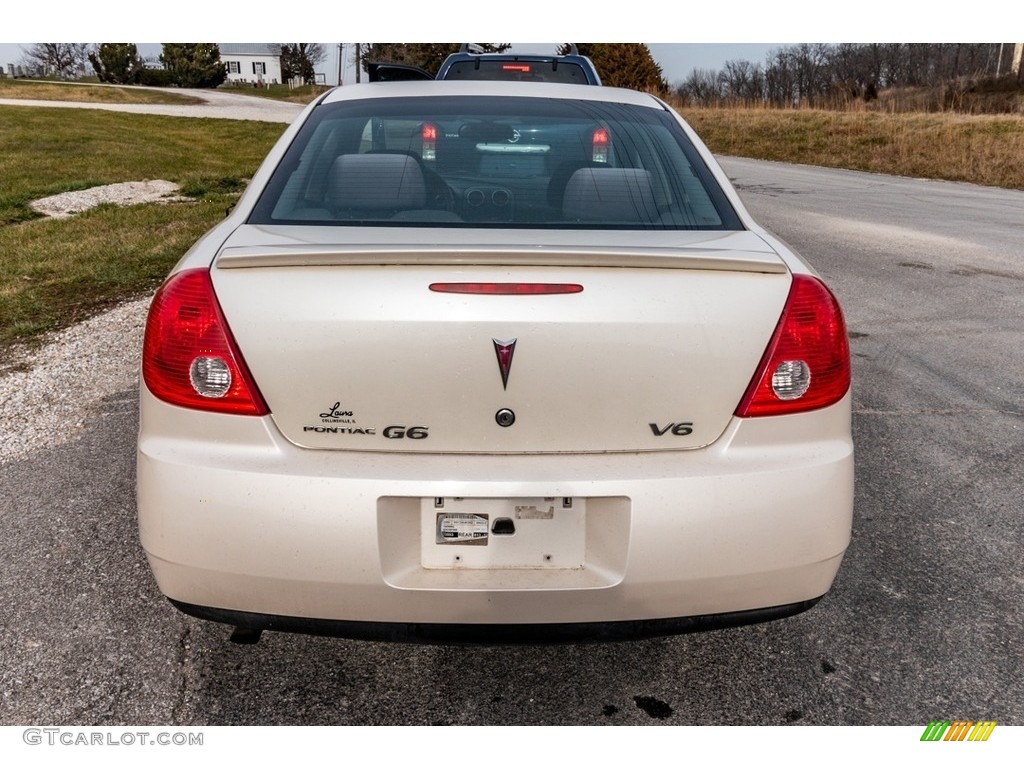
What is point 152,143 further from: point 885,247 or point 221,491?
point 221,491

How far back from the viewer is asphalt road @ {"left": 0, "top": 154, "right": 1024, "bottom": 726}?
2.31 meters

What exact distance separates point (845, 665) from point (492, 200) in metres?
1.68

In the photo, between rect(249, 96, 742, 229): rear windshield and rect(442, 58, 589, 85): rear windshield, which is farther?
rect(442, 58, 589, 85): rear windshield

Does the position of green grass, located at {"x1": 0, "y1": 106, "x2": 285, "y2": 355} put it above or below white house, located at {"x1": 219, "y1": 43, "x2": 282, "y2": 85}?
below

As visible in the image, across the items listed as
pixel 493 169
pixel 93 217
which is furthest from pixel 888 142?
pixel 493 169

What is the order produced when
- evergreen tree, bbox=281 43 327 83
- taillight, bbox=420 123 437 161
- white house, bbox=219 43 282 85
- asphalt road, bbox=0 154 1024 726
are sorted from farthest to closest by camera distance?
white house, bbox=219 43 282 85 → evergreen tree, bbox=281 43 327 83 → taillight, bbox=420 123 437 161 → asphalt road, bbox=0 154 1024 726

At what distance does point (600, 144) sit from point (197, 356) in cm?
150

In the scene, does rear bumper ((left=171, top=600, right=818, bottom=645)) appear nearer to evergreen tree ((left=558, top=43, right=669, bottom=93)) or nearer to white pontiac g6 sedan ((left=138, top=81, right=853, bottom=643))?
white pontiac g6 sedan ((left=138, top=81, right=853, bottom=643))

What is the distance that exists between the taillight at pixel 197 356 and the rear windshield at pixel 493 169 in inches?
16.8

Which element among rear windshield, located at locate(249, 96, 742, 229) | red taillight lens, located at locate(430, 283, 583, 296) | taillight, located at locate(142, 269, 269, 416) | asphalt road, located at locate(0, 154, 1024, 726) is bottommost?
asphalt road, located at locate(0, 154, 1024, 726)

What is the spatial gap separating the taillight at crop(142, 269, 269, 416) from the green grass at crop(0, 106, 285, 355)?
4337 millimetres

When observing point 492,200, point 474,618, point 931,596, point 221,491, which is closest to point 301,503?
point 221,491

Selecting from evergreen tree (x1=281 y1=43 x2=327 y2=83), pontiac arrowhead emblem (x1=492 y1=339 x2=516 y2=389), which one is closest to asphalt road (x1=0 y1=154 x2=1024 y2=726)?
pontiac arrowhead emblem (x1=492 y1=339 x2=516 y2=389)

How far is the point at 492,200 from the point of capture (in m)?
2.61
